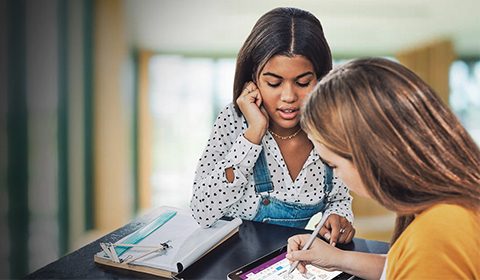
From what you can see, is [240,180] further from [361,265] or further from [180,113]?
[180,113]

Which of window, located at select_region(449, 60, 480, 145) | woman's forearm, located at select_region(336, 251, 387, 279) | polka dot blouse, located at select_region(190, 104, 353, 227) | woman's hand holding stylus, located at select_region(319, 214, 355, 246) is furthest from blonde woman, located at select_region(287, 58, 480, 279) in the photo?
window, located at select_region(449, 60, 480, 145)

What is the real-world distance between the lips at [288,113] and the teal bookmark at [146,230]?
0.90 feet

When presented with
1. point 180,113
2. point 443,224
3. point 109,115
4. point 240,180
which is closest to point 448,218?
point 443,224

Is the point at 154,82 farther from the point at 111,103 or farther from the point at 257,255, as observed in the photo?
the point at 257,255

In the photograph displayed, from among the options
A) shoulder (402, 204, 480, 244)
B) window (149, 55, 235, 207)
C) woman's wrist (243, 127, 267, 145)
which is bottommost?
window (149, 55, 235, 207)

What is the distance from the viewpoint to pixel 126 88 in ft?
11.9

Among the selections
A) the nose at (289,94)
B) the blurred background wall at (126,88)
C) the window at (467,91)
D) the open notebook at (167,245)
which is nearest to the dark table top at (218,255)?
the open notebook at (167,245)

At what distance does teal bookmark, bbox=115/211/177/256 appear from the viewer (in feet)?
2.72

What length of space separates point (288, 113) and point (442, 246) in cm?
47

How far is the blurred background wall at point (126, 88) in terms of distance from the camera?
1.67 meters

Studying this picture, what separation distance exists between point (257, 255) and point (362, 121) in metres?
0.33

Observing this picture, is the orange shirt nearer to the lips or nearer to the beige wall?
the lips

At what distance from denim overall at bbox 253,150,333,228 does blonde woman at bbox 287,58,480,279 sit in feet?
1.29

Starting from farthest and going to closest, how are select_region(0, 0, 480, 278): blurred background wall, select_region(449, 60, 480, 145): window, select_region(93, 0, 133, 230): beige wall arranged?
select_region(449, 60, 480, 145): window
select_region(93, 0, 133, 230): beige wall
select_region(0, 0, 480, 278): blurred background wall
